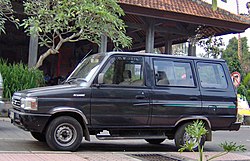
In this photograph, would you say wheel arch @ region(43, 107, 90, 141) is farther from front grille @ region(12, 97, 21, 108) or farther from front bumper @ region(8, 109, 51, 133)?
front grille @ region(12, 97, 21, 108)

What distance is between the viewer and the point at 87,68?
28.1 ft

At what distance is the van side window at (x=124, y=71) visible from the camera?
8.23 metres

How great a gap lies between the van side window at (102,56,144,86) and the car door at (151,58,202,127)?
348 millimetres

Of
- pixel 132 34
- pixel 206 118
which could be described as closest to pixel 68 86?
pixel 206 118

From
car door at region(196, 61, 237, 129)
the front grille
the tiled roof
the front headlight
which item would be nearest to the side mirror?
the front headlight

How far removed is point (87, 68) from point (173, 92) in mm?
1872

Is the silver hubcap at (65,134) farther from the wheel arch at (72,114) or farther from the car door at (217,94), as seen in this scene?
the car door at (217,94)

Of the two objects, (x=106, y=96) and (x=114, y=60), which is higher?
(x=114, y=60)

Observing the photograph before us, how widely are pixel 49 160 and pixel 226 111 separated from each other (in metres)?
4.19

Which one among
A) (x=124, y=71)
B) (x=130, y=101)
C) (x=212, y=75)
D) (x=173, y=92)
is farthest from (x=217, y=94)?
(x=124, y=71)

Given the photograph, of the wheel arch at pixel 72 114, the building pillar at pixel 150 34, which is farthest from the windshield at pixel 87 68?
the building pillar at pixel 150 34

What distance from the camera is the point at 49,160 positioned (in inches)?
267

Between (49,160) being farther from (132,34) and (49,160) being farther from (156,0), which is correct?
(132,34)

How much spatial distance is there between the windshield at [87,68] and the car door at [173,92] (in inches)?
47.0
